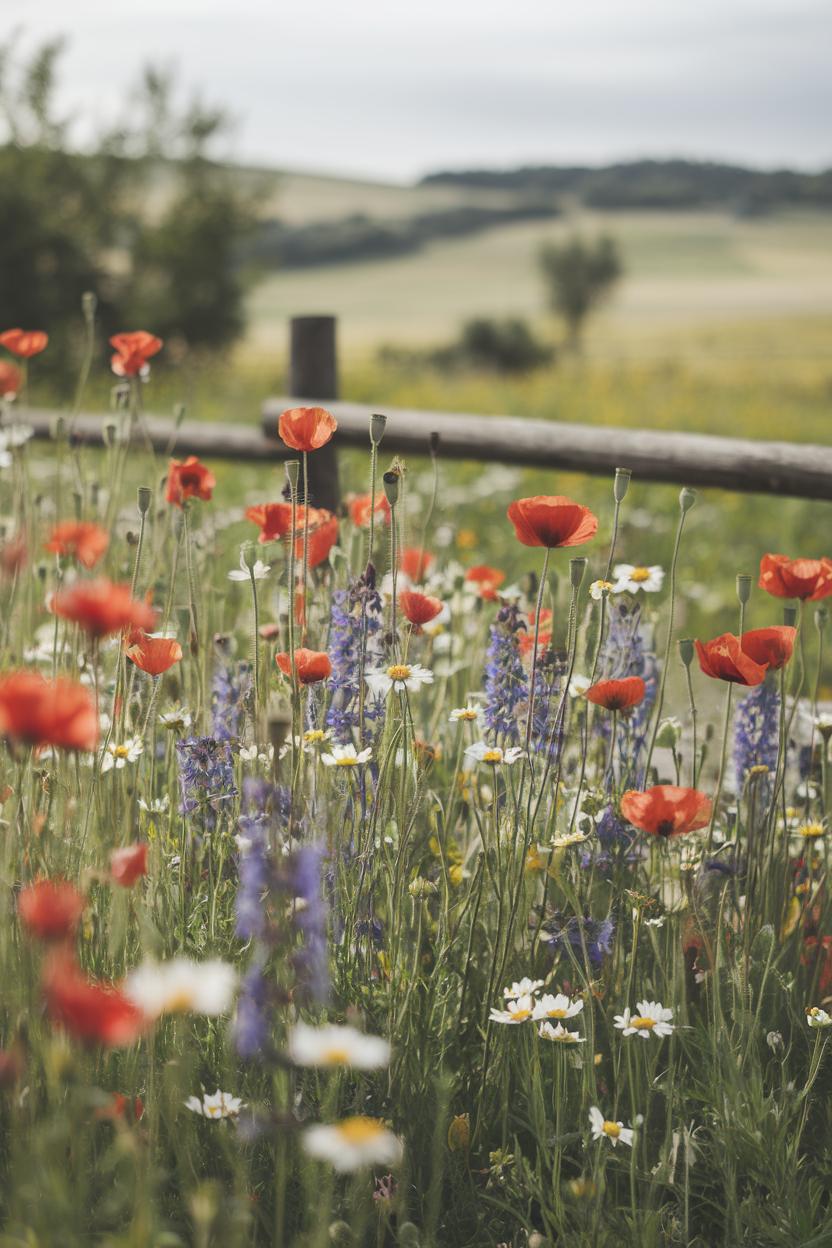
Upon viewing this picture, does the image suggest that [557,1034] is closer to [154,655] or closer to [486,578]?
[154,655]

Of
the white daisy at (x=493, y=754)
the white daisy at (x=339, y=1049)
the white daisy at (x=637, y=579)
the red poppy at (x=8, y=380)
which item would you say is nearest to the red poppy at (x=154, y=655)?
the white daisy at (x=493, y=754)

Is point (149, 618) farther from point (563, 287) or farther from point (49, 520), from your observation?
point (563, 287)

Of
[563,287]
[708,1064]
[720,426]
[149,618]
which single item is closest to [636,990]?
[708,1064]

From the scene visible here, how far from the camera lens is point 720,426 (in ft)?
38.7

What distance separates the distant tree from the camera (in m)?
52.1

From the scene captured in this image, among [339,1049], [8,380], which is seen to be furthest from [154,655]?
[8,380]

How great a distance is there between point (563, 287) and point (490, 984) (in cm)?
5321

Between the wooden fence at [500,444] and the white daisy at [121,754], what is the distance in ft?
3.26

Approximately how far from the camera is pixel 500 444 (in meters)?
3.38

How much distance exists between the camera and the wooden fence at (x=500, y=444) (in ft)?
9.55

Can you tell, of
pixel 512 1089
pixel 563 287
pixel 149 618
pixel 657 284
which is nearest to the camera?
pixel 149 618

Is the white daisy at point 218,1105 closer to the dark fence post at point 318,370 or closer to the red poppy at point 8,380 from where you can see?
the red poppy at point 8,380

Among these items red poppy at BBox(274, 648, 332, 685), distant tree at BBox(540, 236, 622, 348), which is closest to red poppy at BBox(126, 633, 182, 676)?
red poppy at BBox(274, 648, 332, 685)

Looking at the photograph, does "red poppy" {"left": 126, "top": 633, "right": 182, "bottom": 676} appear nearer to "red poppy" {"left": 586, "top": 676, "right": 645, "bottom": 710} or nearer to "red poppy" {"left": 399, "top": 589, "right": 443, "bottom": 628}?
"red poppy" {"left": 399, "top": 589, "right": 443, "bottom": 628}
